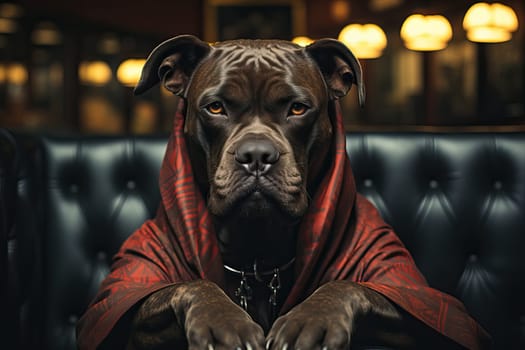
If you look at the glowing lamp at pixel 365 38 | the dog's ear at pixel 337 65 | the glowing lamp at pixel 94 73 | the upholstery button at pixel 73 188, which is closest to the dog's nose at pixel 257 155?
the dog's ear at pixel 337 65

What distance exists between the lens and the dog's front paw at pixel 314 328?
4.02 feet

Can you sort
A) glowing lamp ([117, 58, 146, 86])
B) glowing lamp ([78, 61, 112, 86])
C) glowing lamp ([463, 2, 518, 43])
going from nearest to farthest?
glowing lamp ([463, 2, 518, 43]) → glowing lamp ([117, 58, 146, 86]) → glowing lamp ([78, 61, 112, 86])

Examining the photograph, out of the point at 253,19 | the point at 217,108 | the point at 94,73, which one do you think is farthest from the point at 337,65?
the point at 94,73

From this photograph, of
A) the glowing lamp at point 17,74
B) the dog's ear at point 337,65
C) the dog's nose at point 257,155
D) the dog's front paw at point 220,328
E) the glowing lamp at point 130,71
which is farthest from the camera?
the glowing lamp at point 17,74

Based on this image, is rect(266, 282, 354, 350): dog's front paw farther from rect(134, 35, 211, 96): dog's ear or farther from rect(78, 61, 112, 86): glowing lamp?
rect(78, 61, 112, 86): glowing lamp

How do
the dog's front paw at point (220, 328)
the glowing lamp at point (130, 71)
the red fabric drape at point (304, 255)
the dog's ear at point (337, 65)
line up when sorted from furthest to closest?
the glowing lamp at point (130, 71) < the dog's ear at point (337, 65) < the red fabric drape at point (304, 255) < the dog's front paw at point (220, 328)

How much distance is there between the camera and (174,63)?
1849 mm

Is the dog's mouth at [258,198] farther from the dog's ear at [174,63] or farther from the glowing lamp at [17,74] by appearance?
the glowing lamp at [17,74]

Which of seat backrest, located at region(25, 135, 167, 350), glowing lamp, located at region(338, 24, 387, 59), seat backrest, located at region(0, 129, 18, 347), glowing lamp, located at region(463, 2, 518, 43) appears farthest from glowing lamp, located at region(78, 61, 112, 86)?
seat backrest, located at region(0, 129, 18, 347)

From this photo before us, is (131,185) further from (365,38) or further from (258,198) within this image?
(365,38)

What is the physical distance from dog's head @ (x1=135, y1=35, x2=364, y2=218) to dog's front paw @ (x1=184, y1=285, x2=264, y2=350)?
11.7 inches

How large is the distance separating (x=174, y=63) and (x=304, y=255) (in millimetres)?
622

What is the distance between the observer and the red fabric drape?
1619 mm

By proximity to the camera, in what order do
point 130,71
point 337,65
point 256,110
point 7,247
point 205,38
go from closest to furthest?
point 256,110 → point 337,65 → point 7,247 → point 130,71 → point 205,38
